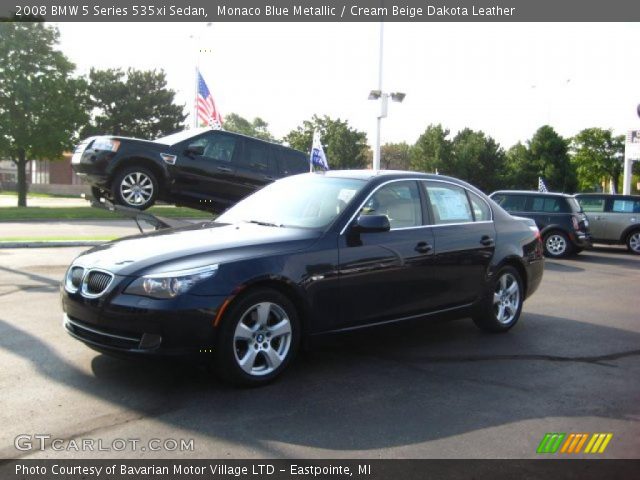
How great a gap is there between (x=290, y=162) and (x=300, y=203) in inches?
277

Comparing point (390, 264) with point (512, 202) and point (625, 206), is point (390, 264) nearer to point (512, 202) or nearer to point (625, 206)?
point (512, 202)

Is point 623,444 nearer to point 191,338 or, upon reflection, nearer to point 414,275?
point 414,275

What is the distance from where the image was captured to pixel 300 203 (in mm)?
5699

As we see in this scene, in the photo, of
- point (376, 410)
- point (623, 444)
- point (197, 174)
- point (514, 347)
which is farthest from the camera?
point (197, 174)

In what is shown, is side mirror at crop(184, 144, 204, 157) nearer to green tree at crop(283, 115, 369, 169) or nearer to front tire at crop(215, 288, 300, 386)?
front tire at crop(215, 288, 300, 386)

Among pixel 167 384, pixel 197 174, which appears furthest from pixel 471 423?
pixel 197 174

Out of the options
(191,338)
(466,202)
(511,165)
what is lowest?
(191,338)

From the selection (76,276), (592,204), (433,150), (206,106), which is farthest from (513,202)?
(433,150)

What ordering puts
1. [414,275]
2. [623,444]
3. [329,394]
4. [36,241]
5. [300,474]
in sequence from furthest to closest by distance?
[36,241]
[414,275]
[329,394]
[623,444]
[300,474]

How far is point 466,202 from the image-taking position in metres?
6.51

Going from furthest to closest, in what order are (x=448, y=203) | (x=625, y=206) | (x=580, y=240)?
(x=625, y=206)
(x=580, y=240)
(x=448, y=203)

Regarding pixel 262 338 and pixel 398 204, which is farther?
pixel 398 204

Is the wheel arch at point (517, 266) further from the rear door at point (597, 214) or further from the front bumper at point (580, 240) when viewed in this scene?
the rear door at point (597, 214)

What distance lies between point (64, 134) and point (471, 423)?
126ft
